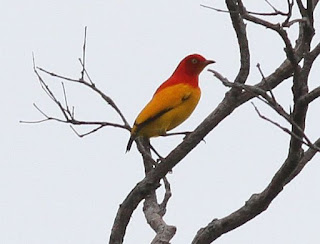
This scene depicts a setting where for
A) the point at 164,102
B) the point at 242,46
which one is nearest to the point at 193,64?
the point at 164,102

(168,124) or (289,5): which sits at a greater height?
(168,124)

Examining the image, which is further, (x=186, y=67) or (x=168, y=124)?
(x=186, y=67)

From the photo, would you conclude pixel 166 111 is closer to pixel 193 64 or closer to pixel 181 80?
pixel 181 80

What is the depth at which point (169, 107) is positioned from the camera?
28.8 feet

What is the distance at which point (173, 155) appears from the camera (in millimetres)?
6859

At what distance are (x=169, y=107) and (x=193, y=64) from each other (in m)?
1.05

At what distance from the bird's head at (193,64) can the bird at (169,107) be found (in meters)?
0.02

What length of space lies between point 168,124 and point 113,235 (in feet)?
6.83

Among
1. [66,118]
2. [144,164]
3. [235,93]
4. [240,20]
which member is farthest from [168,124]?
[240,20]

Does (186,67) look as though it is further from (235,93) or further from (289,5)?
(289,5)

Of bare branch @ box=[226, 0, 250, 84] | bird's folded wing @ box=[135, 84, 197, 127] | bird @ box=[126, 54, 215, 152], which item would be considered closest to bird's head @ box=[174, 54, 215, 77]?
bird @ box=[126, 54, 215, 152]

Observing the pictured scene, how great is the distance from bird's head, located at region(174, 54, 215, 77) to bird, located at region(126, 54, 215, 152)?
0.6 inches

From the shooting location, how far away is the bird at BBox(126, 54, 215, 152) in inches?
339

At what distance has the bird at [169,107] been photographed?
8.60 m
